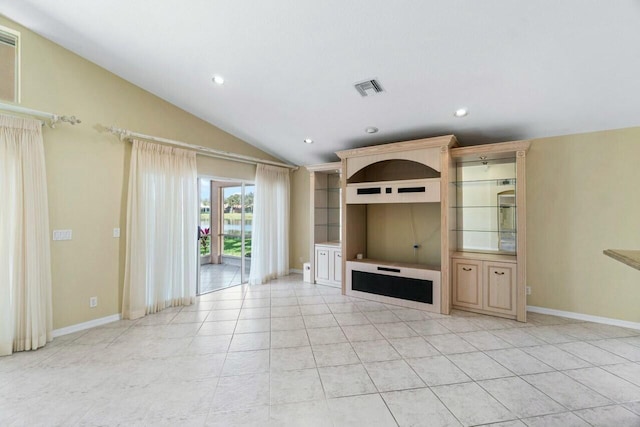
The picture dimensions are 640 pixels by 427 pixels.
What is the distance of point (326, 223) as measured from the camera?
5996 millimetres

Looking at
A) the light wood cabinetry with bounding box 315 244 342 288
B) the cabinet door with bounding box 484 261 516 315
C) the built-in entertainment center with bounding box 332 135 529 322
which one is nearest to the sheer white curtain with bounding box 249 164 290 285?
the light wood cabinetry with bounding box 315 244 342 288

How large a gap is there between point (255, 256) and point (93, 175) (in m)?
2.98

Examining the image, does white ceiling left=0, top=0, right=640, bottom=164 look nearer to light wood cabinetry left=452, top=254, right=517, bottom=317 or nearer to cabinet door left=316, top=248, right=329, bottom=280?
light wood cabinetry left=452, top=254, right=517, bottom=317

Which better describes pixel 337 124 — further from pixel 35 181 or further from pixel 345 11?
pixel 35 181

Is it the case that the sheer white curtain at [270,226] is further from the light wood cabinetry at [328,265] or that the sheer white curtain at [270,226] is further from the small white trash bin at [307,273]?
the light wood cabinetry at [328,265]

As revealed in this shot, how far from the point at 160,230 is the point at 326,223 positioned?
3.16 meters

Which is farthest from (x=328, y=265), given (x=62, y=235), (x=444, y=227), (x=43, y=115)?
(x=43, y=115)

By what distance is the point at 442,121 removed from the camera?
3865mm

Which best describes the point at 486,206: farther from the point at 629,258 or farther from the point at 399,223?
the point at 629,258

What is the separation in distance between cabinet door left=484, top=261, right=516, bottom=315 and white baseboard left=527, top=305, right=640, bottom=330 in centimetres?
61

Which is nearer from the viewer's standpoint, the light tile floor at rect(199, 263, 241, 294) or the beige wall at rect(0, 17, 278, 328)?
the beige wall at rect(0, 17, 278, 328)

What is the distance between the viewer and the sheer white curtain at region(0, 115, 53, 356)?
9.17 feet

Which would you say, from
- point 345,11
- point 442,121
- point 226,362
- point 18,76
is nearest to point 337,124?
point 442,121

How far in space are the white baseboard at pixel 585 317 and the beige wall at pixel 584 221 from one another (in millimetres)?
49
